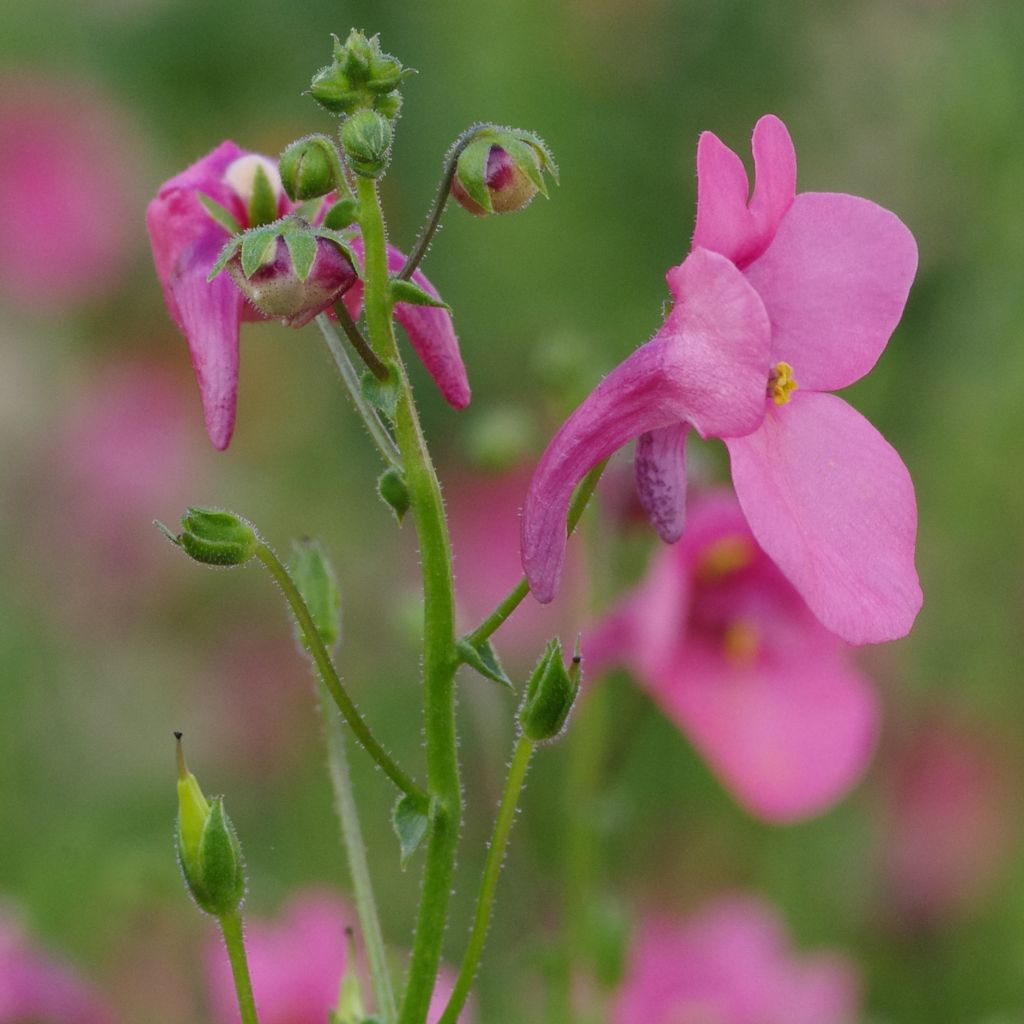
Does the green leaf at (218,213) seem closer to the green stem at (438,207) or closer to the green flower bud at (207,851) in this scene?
the green stem at (438,207)

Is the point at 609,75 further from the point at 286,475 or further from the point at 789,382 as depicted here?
the point at 789,382

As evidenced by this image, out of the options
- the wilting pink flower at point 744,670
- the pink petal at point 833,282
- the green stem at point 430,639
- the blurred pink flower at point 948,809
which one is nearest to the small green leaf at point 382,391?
the green stem at point 430,639

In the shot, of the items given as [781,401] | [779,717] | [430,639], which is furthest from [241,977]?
[779,717]

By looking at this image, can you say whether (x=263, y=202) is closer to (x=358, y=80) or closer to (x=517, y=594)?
(x=358, y=80)

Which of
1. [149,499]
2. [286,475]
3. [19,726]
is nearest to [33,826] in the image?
[19,726]

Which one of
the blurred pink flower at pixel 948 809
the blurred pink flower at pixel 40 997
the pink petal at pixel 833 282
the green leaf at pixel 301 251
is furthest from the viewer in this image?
the blurred pink flower at pixel 948 809

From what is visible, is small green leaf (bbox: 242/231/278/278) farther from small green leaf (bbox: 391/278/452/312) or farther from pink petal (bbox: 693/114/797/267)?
pink petal (bbox: 693/114/797/267)
